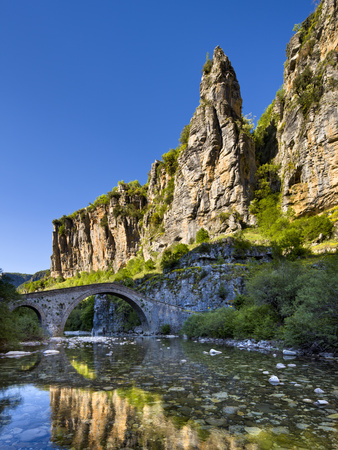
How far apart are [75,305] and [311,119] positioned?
45722 millimetres

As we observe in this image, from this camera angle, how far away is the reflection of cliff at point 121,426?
10.5ft

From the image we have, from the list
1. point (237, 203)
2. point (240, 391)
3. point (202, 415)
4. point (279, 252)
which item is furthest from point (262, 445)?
point (237, 203)

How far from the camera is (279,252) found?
3772cm

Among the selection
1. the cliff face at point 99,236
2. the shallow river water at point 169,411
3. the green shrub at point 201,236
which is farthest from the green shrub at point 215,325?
the cliff face at point 99,236

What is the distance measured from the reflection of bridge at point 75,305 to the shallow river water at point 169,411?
26.0m

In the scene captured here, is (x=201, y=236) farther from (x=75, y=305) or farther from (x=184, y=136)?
(x=184, y=136)

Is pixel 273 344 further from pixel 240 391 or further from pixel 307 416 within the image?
pixel 307 416

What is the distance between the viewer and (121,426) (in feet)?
12.4

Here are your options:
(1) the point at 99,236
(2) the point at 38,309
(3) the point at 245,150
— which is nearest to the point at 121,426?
(2) the point at 38,309

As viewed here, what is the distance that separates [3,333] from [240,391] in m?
14.0

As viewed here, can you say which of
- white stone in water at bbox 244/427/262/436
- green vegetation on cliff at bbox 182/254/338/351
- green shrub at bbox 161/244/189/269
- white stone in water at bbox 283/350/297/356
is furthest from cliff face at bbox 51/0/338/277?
white stone in water at bbox 244/427/262/436

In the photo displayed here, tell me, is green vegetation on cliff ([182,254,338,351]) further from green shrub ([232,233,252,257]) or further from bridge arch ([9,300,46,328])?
bridge arch ([9,300,46,328])

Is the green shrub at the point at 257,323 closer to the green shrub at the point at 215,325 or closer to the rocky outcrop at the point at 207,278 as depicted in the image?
the green shrub at the point at 215,325

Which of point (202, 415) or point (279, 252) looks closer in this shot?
point (202, 415)
